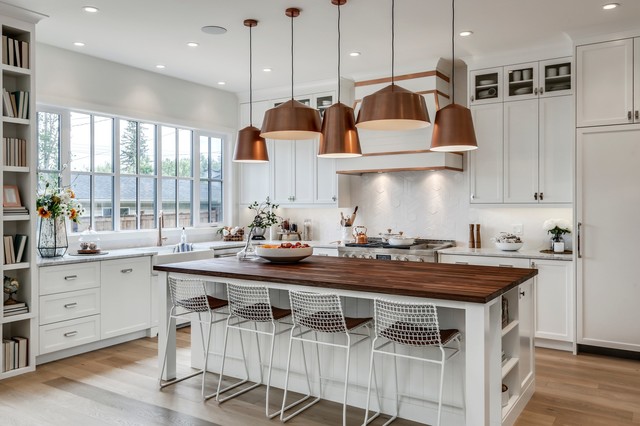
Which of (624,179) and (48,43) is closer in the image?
(624,179)

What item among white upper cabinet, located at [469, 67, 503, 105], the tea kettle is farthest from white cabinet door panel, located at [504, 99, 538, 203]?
the tea kettle

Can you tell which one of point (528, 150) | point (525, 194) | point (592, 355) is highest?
point (528, 150)

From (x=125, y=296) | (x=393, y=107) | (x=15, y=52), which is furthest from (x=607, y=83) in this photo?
(x=15, y=52)

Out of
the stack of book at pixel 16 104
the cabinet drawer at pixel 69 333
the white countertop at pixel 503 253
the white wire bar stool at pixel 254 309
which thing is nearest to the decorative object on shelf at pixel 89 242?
the cabinet drawer at pixel 69 333

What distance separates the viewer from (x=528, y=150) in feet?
16.9

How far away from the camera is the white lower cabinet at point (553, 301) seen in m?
4.78

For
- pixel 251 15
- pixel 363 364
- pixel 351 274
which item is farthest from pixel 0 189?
pixel 363 364

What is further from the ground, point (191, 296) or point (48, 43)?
point (48, 43)

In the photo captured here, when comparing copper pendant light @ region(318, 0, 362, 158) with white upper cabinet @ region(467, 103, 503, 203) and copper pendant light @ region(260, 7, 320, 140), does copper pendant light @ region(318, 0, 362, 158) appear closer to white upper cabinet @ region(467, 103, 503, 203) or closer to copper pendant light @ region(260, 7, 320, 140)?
copper pendant light @ region(260, 7, 320, 140)

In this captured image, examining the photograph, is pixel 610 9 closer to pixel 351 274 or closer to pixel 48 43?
pixel 351 274

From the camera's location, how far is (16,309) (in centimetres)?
421

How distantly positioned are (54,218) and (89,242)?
24.0 inches

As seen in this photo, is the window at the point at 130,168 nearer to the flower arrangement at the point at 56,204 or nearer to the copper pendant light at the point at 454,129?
the flower arrangement at the point at 56,204

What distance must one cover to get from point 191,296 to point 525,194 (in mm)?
3348
